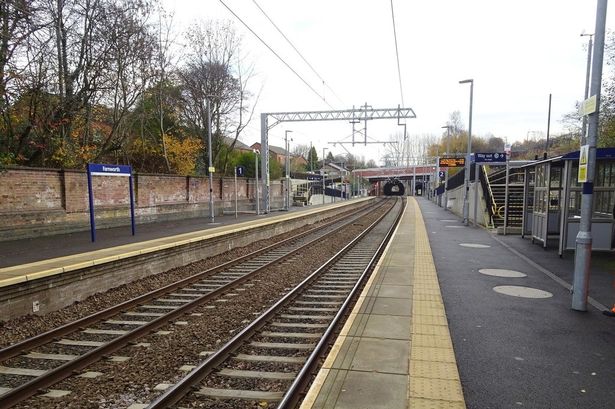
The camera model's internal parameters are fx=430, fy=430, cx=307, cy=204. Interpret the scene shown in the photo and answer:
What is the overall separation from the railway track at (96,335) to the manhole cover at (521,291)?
Result: 17.1 feet

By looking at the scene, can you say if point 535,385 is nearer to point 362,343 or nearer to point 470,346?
point 470,346

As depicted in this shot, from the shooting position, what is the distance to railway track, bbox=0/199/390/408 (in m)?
4.94

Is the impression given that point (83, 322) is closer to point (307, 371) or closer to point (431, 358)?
point (307, 371)

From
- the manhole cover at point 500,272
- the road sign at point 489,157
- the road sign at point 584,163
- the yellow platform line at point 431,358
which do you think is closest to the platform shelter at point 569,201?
the manhole cover at point 500,272

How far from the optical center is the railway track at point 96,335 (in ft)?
16.2


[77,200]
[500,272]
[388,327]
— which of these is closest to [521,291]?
[500,272]

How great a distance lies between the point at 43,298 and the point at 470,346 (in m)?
7.11

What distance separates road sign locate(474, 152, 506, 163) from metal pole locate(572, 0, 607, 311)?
13527 mm

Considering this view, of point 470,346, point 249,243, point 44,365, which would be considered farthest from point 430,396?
point 249,243

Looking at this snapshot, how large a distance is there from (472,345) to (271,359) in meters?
2.50

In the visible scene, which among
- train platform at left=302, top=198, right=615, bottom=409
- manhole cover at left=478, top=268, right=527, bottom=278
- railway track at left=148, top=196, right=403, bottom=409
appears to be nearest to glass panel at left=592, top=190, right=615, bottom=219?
train platform at left=302, top=198, right=615, bottom=409

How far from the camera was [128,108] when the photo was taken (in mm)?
23641

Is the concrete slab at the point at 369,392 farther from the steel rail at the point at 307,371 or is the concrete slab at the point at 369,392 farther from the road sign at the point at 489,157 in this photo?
the road sign at the point at 489,157

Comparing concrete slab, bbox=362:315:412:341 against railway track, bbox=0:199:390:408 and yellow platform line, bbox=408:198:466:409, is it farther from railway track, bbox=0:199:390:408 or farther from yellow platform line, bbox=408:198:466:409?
railway track, bbox=0:199:390:408
